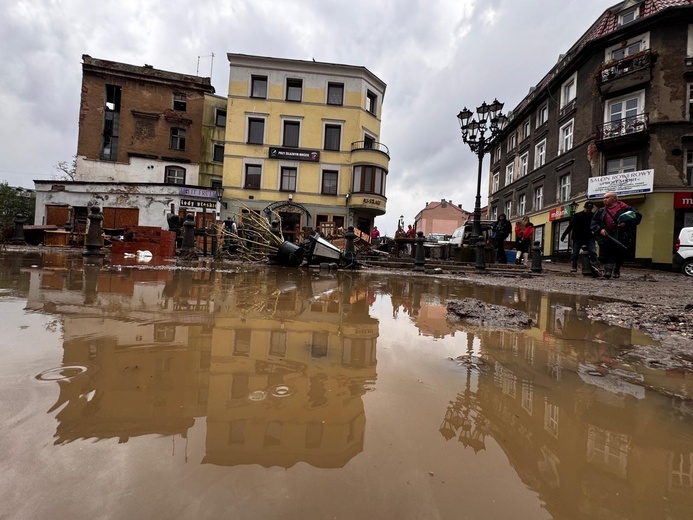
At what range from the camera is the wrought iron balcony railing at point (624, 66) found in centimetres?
1730

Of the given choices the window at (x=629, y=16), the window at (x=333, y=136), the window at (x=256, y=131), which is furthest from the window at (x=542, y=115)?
the window at (x=256, y=131)

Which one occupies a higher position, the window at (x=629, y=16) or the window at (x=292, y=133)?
the window at (x=629, y=16)

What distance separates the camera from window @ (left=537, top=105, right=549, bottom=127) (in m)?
24.6

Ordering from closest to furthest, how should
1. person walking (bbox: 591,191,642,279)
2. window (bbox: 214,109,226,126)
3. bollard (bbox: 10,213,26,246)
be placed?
person walking (bbox: 591,191,642,279), bollard (bbox: 10,213,26,246), window (bbox: 214,109,226,126)

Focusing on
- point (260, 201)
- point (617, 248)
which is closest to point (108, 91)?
point (260, 201)

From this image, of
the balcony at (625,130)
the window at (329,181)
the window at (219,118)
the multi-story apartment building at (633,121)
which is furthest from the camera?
the window at (219,118)

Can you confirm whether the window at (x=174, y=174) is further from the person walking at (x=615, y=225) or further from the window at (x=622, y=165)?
the window at (x=622, y=165)

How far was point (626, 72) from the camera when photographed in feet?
59.0

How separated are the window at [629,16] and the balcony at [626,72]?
2.72 m

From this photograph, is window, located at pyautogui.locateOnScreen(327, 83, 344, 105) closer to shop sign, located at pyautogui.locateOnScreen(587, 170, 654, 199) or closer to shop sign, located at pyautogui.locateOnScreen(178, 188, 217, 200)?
shop sign, located at pyautogui.locateOnScreen(178, 188, 217, 200)

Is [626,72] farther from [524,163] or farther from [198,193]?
[198,193]

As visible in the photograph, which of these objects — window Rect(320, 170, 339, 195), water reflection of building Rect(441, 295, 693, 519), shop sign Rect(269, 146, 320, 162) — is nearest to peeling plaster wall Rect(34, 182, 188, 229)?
shop sign Rect(269, 146, 320, 162)

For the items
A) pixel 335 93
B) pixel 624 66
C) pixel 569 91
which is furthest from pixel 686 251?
pixel 335 93

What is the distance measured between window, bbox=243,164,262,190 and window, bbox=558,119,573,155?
66.3 ft
